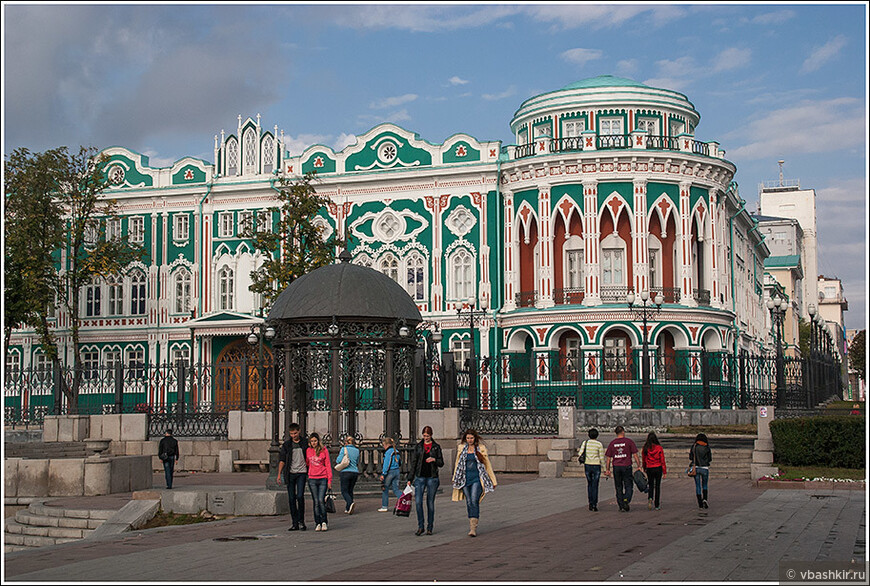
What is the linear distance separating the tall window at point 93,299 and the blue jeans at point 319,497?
1575 inches

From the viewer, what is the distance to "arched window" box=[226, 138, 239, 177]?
5291 cm

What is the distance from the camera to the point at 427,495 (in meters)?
15.7

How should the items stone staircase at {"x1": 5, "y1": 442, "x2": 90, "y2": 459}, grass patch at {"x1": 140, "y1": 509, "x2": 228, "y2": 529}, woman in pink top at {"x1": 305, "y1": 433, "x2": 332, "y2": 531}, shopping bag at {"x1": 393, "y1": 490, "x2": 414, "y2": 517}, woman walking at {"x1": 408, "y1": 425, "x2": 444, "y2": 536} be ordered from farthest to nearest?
1. stone staircase at {"x1": 5, "y1": 442, "x2": 90, "y2": 459}
2. grass patch at {"x1": 140, "y1": 509, "x2": 228, "y2": 529}
3. woman in pink top at {"x1": 305, "y1": 433, "x2": 332, "y2": 531}
4. shopping bag at {"x1": 393, "y1": 490, "x2": 414, "y2": 517}
5. woman walking at {"x1": 408, "y1": 425, "x2": 444, "y2": 536}

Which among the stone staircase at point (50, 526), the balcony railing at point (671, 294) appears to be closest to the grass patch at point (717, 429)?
the balcony railing at point (671, 294)

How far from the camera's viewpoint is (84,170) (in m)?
48.9

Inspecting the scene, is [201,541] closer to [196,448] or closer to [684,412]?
[196,448]

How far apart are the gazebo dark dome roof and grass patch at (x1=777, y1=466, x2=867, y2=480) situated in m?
9.05

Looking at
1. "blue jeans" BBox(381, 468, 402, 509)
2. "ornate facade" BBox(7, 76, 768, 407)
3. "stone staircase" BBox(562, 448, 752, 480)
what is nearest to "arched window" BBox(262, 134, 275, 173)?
"ornate facade" BBox(7, 76, 768, 407)

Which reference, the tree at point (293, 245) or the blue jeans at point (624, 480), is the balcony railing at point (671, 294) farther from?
the blue jeans at point (624, 480)

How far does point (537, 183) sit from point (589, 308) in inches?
235

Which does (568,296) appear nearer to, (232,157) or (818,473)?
(232,157)

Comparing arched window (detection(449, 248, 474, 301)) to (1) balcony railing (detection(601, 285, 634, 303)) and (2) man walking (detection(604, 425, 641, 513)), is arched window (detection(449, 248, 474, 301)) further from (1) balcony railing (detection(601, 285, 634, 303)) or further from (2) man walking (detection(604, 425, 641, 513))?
(2) man walking (detection(604, 425, 641, 513))

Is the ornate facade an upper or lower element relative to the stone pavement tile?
upper

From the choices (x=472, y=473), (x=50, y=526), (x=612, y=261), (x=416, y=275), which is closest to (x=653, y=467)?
(x=472, y=473)
